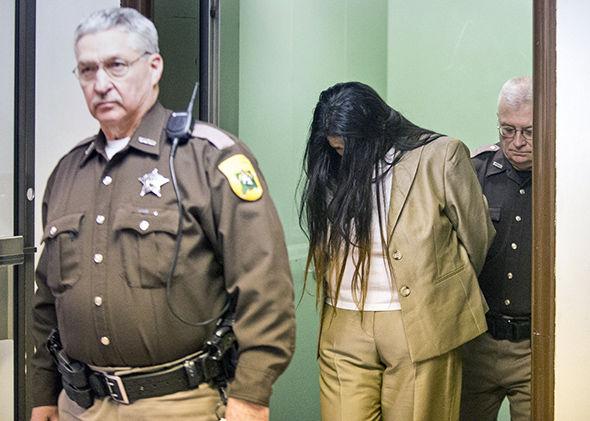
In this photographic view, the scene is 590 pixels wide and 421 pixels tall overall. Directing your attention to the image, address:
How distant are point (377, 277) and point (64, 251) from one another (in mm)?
934

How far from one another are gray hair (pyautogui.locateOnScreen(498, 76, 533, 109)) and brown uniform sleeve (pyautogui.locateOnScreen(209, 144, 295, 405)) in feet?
4.30

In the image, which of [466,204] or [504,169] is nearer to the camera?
[466,204]

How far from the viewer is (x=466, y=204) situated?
86.8 inches

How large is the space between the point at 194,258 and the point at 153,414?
0.30 meters

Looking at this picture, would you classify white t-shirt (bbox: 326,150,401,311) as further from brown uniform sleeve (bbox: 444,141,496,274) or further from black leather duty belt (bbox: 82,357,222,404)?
black leather duty belt (bbox: 82,357,222,404)

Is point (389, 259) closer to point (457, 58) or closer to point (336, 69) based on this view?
point (336, 69)

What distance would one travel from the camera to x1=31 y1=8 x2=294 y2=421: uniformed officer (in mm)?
1419

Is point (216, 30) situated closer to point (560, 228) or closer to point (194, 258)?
point (194, 258)

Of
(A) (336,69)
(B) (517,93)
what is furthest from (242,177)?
(B) (517,93)

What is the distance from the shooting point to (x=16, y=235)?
2021 millimetres

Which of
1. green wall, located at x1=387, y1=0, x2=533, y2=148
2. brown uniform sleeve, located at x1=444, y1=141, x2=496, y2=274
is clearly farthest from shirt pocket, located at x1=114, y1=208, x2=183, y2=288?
green wall, located at x1=387, y1=0, x2=533, y2=148

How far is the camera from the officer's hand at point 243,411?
142cm

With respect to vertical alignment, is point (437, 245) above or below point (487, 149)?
below

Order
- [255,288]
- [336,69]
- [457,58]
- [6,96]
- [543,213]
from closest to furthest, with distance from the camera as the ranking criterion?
[255,288] < [6,96] < [543,213] < [336,69] < [457,58]
